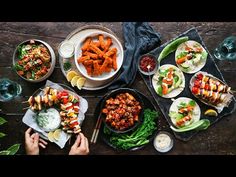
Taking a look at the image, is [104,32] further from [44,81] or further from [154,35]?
[44,81]

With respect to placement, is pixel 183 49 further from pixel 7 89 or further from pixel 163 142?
pixel 7 89

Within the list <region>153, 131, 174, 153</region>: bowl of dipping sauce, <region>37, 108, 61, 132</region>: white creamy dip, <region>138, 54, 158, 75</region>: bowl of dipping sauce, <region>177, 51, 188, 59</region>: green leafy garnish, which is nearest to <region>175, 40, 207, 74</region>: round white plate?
<region>177, 51, 188, 59</region>: green leafy garnish

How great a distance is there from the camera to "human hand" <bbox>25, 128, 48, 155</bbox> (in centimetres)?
437

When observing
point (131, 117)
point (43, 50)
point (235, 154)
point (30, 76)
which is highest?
point (43, 50)

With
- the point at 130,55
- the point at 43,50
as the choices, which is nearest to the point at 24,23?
the point at 43,50

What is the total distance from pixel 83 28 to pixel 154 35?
71cm

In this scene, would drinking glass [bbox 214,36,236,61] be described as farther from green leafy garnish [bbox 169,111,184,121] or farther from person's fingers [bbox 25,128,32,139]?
person's fingers [bbox 25,128,32,139]

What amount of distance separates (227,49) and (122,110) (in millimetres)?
1200

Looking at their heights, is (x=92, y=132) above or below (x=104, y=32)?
below

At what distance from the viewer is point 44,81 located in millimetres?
4461

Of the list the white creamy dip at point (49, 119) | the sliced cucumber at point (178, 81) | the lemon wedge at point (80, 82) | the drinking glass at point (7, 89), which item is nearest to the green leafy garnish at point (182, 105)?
the sliced cucumber at point (178, 81)

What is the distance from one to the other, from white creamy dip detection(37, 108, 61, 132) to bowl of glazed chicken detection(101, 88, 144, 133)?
46 cm

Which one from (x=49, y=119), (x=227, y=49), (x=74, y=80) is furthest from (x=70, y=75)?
(x=227, y=49)

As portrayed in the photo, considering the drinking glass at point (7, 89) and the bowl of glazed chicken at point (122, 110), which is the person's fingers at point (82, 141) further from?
the drinking glass at point (7, 89)
